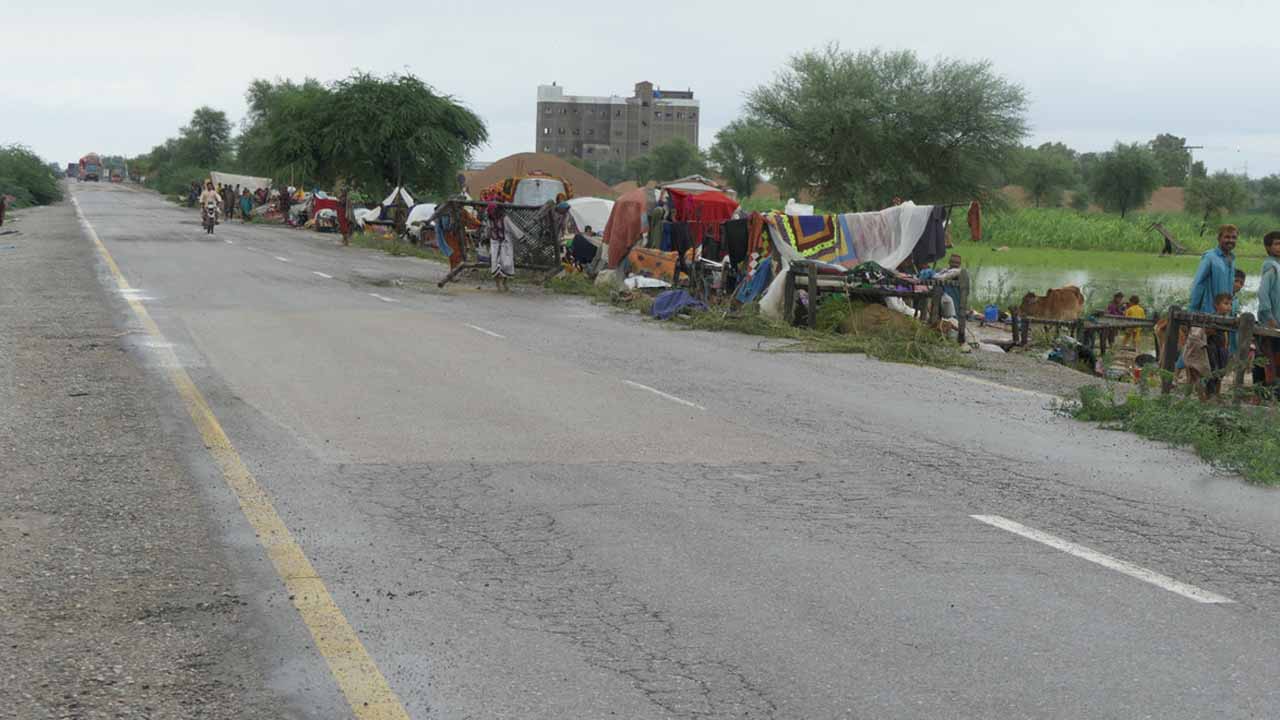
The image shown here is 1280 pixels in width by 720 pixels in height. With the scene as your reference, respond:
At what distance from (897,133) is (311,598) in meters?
56.8

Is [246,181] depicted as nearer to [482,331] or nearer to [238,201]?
[238,201]

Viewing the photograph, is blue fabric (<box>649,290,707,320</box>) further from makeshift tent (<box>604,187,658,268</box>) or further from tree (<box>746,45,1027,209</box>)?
tree (<box>746,45,1027,209</box>)

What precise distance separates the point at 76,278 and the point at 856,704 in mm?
22890

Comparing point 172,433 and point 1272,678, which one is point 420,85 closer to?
point 172,433

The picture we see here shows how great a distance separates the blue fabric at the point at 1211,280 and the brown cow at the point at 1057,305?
29.3ft

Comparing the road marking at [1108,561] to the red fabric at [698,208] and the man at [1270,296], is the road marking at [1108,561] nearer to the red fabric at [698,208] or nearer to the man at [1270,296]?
the man at [1270,296]

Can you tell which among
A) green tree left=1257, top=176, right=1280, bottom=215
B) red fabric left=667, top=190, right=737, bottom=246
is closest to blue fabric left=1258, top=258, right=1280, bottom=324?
red fabric left=667, top=190, right=737, bottom=246

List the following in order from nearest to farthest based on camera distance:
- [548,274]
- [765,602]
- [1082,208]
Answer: [765,602], [548,274], [1082,208]

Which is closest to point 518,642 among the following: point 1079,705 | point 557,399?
point 1079,705

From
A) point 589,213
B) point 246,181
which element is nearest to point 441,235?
point 589,213

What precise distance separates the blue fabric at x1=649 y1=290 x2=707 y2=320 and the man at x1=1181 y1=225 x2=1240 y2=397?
336 inches

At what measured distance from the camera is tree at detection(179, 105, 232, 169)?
168375 millimetres

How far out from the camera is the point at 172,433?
9742 mm

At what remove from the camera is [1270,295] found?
47.7ft
